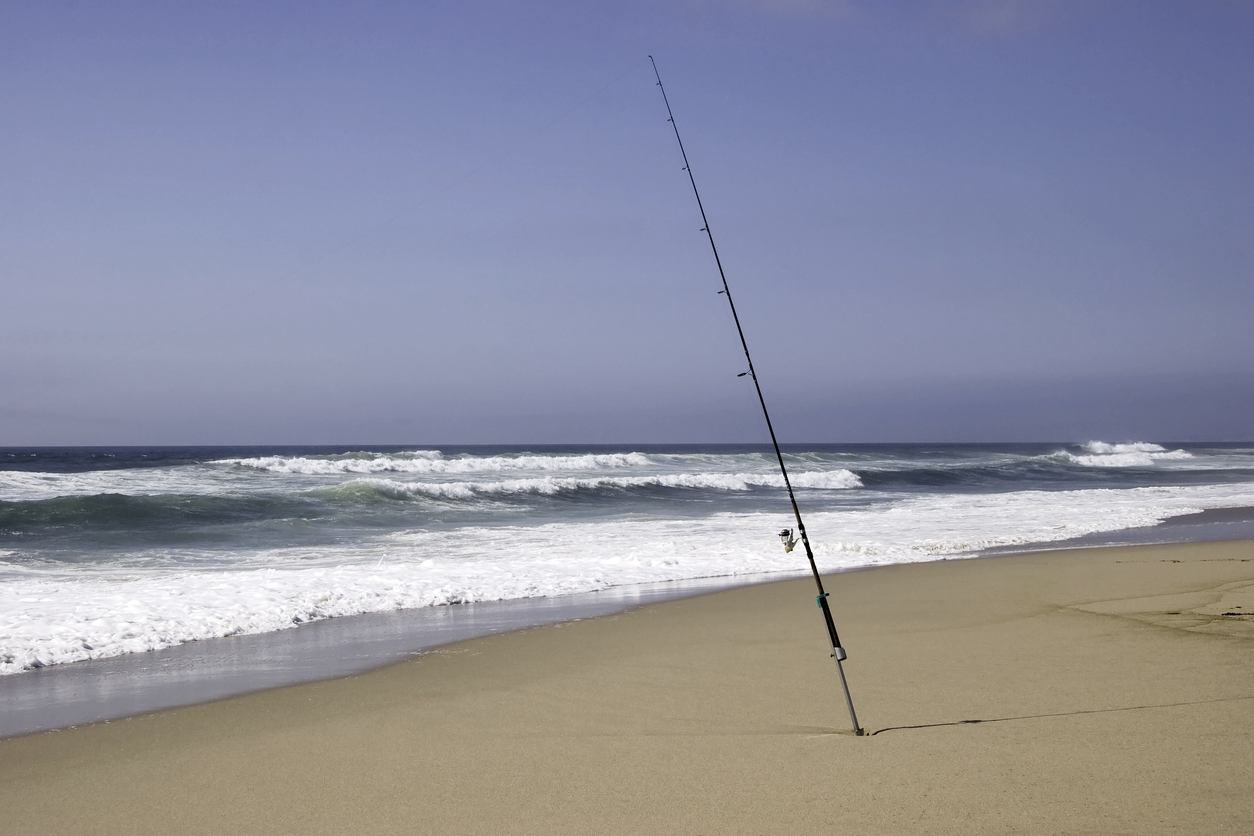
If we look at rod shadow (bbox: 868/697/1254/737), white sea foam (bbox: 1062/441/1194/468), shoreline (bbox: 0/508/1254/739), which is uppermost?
shoreline (bbox: 0/508/1254/739)

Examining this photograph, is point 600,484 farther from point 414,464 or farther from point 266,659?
point 266,659

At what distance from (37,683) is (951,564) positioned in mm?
8865

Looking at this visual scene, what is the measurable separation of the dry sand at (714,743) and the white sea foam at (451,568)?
7.04ft

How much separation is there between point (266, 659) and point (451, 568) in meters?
3.96

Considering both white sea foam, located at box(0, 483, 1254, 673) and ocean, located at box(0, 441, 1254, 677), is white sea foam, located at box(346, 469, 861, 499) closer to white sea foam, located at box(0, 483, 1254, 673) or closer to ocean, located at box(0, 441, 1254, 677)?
ocean, located at box(0, 441, 1254, 677)

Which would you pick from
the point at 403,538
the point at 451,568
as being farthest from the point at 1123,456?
the point at 451,568

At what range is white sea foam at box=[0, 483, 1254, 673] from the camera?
677 centimetres

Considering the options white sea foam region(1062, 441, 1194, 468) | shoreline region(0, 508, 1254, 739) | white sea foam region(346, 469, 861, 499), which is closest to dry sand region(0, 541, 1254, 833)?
shoreline region(0, 508, 1254, 739)

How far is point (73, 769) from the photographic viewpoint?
12.5ft

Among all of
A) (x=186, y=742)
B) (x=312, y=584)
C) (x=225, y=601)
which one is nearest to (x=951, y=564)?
(x=312, y=584)

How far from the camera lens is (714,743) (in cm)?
376

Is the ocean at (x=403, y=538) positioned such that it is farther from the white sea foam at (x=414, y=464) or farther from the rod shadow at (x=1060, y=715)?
the rod shadow at (x=1060, y=715)

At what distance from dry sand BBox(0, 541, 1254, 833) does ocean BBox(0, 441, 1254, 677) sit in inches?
97.3

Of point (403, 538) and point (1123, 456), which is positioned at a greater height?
point (403, 538)
